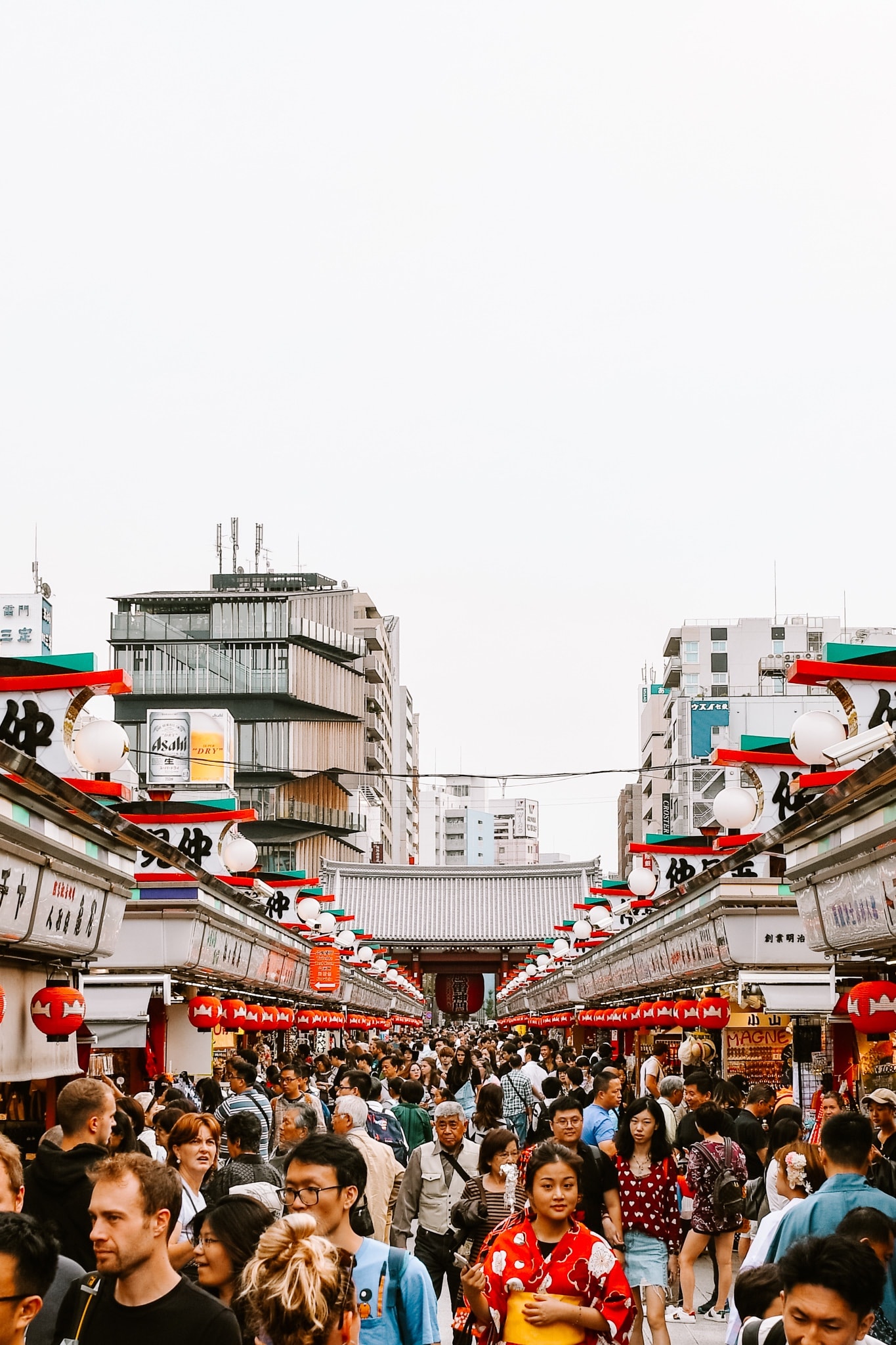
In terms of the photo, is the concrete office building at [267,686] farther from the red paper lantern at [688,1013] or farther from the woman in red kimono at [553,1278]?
the woman in red kimono at [553,1278]

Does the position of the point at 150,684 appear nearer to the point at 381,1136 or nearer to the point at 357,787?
the point at 357,787

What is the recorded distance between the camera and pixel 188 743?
6312cm

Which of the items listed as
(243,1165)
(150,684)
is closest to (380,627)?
(150,684)

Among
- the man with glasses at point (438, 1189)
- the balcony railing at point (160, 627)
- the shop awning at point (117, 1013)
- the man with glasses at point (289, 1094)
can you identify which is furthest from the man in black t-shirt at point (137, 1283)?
the balcony railing at point (160, 627)

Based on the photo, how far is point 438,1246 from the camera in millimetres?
9992

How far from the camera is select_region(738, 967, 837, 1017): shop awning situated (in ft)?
60.8

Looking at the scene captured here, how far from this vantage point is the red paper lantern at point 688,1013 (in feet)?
71.4

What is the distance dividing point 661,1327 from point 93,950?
7.79 meters

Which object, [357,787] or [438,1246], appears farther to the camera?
[357,787]

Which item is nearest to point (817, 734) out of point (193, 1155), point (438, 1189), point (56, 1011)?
point (438, 1189)

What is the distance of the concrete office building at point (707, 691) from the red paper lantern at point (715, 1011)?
48508 millimetres

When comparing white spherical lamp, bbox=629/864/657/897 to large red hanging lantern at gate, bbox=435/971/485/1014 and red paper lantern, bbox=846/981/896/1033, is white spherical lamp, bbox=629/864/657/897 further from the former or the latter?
large red hanging lantern at gate, bbox=435/971/485/1014

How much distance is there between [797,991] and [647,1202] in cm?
939

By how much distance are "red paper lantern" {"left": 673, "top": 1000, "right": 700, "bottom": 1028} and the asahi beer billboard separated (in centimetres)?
3971
